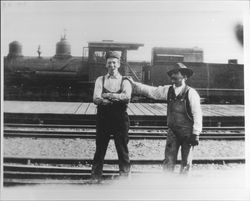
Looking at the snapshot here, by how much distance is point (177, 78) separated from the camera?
2.01m

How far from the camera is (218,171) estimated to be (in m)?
2.00

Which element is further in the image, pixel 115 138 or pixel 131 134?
pixel 131 134

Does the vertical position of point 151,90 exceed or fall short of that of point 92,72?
it falls short

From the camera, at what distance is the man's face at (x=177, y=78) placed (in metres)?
2.00

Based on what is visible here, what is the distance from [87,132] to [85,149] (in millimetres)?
122

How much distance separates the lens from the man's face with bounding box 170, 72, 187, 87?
78.6 inches

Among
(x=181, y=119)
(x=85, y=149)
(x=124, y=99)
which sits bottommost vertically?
(x=85, y=149)

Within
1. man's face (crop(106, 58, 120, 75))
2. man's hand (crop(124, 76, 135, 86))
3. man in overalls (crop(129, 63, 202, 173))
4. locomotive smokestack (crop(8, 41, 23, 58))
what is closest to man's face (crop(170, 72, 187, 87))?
man in overalls (crop(129, 63, 202, 173))

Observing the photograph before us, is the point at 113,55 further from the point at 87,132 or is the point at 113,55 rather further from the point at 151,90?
the point at 87,132

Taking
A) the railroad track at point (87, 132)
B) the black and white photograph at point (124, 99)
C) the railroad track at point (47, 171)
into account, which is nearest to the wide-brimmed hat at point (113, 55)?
the black and white photograph at point (124, 99)

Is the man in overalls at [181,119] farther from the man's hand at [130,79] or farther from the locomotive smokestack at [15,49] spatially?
the locomotive smokestack at [15,49]

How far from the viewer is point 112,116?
191cm

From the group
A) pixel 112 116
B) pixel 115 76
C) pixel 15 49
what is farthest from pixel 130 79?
pixel 15 49

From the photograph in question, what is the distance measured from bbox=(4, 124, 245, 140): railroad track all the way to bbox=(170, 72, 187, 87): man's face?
310mm
